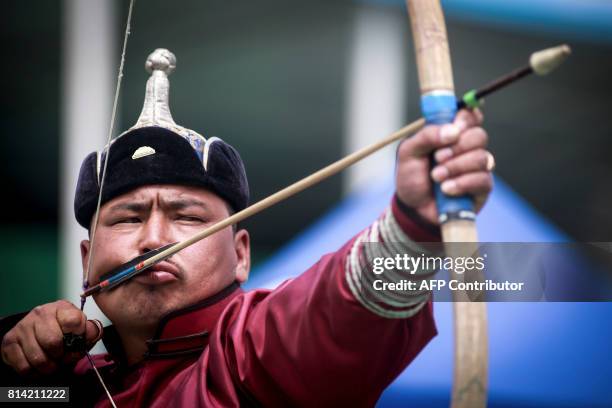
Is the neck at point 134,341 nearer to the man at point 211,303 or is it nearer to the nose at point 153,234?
the man at point 211,303

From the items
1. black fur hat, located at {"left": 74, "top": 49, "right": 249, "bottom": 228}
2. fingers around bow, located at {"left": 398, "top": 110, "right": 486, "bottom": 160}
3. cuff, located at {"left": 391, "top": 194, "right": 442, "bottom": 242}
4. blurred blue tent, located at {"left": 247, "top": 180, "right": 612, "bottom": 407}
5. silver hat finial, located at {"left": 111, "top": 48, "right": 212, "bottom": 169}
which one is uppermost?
silver hat finial, located at {"left": 111, "top": 48, "right": 212, "bottom": 169}

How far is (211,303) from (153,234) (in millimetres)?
158

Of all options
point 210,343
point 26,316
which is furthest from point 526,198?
point 26,316

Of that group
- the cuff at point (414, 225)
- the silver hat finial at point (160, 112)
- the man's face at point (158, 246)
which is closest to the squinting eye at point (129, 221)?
the man's face at point (158, 246)

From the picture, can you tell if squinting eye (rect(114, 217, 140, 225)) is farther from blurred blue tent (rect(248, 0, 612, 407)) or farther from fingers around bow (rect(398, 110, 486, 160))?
blurred blue tent (rect(248, 0, 612, 407))

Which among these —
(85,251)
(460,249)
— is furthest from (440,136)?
(85,251)

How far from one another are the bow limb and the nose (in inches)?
22.7

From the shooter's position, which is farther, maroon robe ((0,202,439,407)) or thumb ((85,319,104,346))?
thumb ((85,319,104,346))

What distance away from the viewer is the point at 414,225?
3.61 feet

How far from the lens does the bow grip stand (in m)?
1.07

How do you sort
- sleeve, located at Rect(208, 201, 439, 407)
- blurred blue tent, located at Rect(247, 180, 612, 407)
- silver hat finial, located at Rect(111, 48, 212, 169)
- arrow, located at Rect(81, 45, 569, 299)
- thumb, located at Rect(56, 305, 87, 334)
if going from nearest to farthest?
arrow, located at Rect(81, 45, 569, 299)
sleeve, located at Rect(208, 201, 439, 407)
thumb, located at Rect(56, 305, 87, 334)
silver hat finial, located at Rect(111, 48, 212, 169)
blurred blue tent, located at Rect(247, 180, 612, 407)

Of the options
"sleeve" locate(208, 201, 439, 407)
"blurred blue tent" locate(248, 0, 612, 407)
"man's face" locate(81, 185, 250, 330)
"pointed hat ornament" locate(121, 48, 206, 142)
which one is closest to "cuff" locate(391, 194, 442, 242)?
"sleeve" locate(208, 201, 439, 407)

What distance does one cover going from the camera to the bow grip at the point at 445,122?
1.07 metres

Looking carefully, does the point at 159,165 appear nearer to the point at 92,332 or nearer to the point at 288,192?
the point at 92,332
